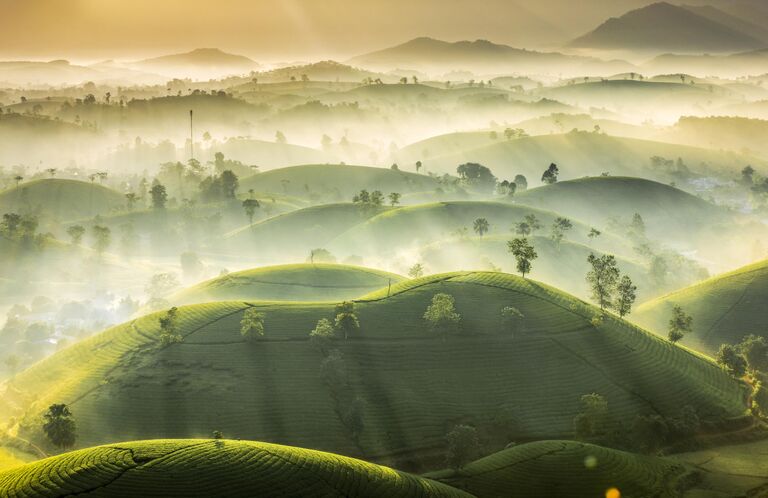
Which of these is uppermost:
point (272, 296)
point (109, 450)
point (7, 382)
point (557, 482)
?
point (272, 296)

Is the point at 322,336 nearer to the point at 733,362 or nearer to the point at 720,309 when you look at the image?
the point at 733,362

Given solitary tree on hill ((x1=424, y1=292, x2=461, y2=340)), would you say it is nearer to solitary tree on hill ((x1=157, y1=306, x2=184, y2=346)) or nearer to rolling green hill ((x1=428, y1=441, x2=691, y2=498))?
→ rolling green hill ((x1=428, y1=441, x2=691, y2=498))

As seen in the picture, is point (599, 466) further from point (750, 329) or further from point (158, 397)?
point (750, 329)

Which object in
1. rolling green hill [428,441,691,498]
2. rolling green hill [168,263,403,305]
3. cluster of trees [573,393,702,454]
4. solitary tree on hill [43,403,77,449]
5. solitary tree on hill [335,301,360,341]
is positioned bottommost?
rolling green hill [428,441,691,498]

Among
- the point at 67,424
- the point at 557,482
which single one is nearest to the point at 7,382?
the point at 67,424

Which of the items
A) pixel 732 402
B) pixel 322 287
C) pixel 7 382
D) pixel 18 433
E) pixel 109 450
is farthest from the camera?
pixel 322 287

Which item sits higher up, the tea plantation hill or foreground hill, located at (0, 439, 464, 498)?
the tea plantation hill

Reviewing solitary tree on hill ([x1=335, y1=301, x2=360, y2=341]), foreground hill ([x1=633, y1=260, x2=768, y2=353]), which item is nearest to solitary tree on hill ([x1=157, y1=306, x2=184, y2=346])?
solitary tree on hill ([x1=335, y1=301, x2=360, y2=341])
